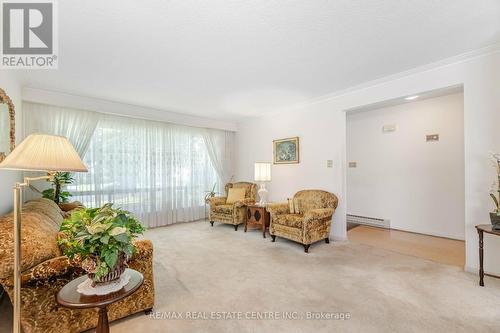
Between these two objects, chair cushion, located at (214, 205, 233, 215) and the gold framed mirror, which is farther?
chair cushion, located at (214, 205, 233, 215)

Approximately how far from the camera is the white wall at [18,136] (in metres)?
2.51

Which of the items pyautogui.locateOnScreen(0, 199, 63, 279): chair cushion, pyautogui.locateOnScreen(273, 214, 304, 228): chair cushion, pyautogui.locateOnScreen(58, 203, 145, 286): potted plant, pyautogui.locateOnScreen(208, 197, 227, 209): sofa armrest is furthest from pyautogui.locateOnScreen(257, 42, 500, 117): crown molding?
pyautogui.locateOnScreen(0, 199, 63, 279): chair cushion

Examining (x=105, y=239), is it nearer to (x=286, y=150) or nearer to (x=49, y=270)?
(x=49, y=270)

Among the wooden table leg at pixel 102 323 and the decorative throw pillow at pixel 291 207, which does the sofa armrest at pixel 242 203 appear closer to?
the decorative throw pillow at pixel 291 207

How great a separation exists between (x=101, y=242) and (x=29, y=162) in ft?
1.81

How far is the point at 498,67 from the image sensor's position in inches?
101

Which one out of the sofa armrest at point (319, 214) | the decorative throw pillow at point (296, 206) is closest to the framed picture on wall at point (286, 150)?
the decorative throw pillow at point (296, 206)

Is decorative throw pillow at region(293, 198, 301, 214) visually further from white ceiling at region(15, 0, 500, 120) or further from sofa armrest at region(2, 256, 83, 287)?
sofa armrest at region(2, 256, 83, 287)

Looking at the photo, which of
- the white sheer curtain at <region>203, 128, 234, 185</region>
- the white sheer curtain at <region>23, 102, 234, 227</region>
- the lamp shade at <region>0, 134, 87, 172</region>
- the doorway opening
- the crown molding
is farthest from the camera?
the white sheer curtain at <region>203, 128, 234, 185</region>

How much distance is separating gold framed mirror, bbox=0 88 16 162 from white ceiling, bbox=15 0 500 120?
0.74 metres

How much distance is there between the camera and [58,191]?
3586 millimetres

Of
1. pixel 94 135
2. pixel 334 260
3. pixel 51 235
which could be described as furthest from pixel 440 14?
pixel 94 135

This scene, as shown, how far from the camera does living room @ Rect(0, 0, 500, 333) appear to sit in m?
1.61

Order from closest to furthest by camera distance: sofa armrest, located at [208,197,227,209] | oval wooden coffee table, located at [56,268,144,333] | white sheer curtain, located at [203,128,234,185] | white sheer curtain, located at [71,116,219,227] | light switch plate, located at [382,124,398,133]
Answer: oval wooden coffee table, located at [56,268,144,333] < white sheer curtain, located at [71,116,219,227] < light switch plate, located at [382,124,398,133] < sofa armrest, located at [208,197,227,209] < white sheer curtain, located at [203,128,234,185]
